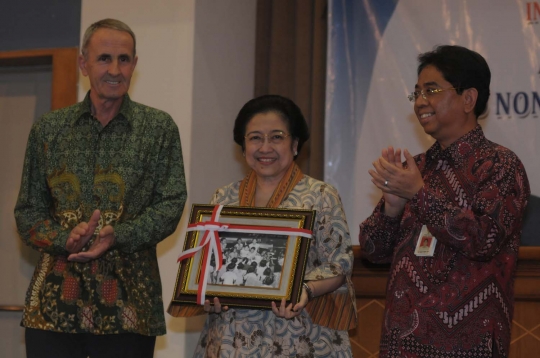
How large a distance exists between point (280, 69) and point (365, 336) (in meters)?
1.66

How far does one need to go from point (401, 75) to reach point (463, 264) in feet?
6.26

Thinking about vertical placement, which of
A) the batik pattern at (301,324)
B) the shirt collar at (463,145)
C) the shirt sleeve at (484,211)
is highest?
the shirt collar at (463,145)

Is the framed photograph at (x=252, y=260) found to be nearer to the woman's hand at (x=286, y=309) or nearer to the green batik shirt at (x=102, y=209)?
the woman's hand at (x=286, y=309)

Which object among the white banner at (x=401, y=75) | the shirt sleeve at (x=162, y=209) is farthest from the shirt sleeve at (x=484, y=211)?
the white banner at (x=401, y=75)

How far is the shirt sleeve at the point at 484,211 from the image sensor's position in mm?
2451

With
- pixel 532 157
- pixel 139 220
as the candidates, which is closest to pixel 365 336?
pixel 532 157

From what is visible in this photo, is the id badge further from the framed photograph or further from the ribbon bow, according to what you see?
the ribbon bow

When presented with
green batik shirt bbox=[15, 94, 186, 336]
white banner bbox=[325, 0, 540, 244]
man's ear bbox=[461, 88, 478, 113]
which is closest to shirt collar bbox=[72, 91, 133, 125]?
green batik shirt bbox=[15, 94, 186, 336]

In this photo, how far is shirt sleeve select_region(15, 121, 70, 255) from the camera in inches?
111

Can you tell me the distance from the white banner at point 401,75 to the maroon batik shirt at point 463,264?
145 centimetres

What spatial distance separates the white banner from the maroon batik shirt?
1.45 metres

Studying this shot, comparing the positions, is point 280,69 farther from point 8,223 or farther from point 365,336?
point 8,223

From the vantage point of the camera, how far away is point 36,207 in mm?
2965

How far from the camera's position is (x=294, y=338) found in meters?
2.73
